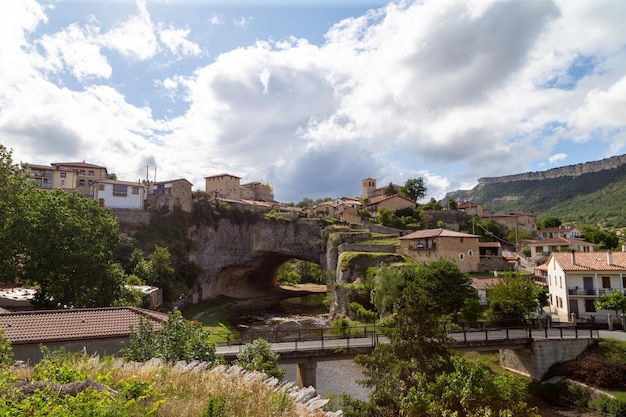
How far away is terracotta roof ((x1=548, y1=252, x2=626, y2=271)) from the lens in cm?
3609

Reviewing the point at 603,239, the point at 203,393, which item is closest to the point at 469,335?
the point at 203,393

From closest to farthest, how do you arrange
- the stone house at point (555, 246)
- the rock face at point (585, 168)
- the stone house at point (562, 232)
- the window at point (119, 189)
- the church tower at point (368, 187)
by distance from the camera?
1. the stone house at point (555, 246)
2. the window at point (119, 189)
3. the stone house at point (562, 232)
4. the church tower at point (368, 187)
5. the rock face at point (585, 168)

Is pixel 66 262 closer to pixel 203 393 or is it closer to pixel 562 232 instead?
pixel 203 393

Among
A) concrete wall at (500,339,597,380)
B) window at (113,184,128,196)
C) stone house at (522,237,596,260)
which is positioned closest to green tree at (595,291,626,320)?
concrete wall at (500,339,597,380)

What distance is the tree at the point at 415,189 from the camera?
295 feet

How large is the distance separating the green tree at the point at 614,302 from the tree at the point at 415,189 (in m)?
57.5

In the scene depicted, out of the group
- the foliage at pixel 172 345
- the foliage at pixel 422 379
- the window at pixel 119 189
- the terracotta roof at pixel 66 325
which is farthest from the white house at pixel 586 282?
the window at pixel 119 189

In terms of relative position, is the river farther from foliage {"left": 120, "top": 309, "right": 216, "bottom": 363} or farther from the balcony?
the balcony

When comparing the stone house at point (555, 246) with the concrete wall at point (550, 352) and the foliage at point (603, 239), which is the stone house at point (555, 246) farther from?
the concrete wall at point (550, 352)

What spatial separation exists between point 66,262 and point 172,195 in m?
35.5

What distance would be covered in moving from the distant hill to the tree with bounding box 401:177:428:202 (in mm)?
52825

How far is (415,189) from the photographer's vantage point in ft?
297

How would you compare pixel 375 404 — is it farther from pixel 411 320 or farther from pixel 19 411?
pixel 19 411

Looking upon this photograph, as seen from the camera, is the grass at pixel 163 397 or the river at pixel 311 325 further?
the river at pixel 311 325
